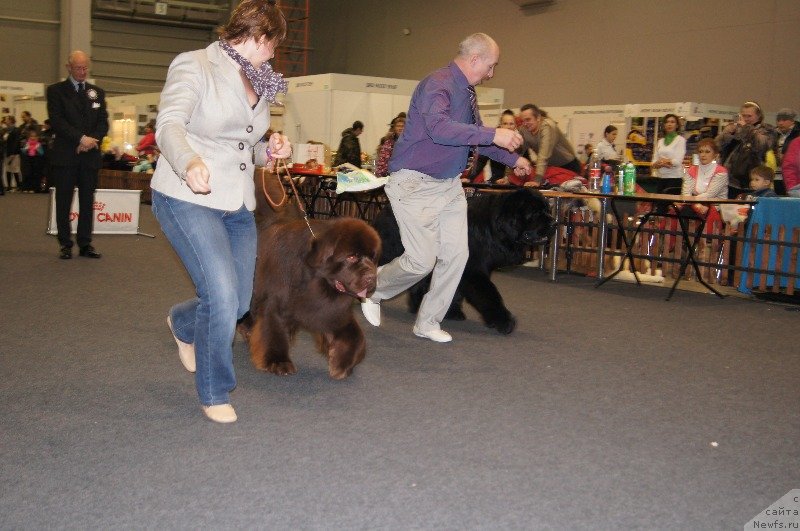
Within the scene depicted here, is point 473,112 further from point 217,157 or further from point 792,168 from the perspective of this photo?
point 792,168

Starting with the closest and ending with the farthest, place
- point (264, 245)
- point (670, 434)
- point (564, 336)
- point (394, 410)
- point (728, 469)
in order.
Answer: point (728, 469) → point (670, 434) → point (394, 410) → point (264, 245) → point (564, 336)

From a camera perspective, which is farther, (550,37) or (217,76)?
(550,37)

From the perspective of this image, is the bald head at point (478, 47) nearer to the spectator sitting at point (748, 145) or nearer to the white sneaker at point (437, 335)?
the white sneaker at point (437, 335)

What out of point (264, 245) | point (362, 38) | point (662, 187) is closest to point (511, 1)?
point (362, 38)

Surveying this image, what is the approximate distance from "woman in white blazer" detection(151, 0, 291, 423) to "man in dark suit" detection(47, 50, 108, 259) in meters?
5.09

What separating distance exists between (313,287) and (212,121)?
3.73ft

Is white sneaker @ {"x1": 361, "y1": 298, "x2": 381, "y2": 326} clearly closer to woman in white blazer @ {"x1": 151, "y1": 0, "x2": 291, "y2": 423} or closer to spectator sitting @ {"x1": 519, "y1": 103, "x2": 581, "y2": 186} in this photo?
woman in white blazer @ {"x1": 151, "y1": 0, "x2": 291, "y2": 423}

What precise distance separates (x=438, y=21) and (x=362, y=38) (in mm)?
3965

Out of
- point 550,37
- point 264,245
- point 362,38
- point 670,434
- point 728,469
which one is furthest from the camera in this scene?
point 362,38

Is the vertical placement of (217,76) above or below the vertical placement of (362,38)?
below

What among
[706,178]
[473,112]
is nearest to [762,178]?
[706,178]

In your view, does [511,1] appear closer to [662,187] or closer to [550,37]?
[550,37]

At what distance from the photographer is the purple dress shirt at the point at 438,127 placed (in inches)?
172

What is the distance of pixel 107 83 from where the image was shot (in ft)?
88.9
